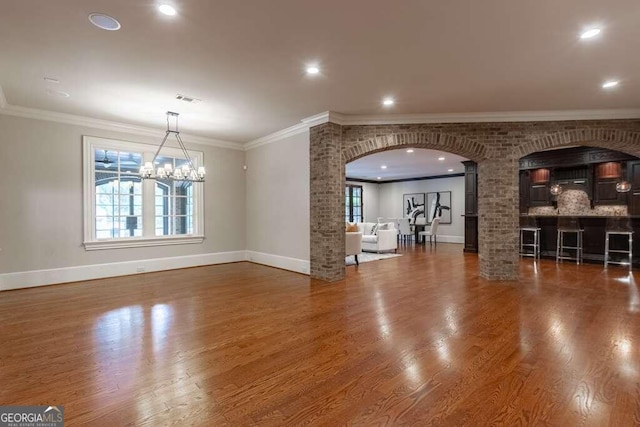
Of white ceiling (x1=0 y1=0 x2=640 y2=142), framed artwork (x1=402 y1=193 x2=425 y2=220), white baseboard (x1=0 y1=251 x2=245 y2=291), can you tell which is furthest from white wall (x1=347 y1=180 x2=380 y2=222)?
white ceiling (x1=0 y1=0 x2=640 y2=142)

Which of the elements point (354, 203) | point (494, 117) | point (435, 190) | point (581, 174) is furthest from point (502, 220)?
point (354, 203)

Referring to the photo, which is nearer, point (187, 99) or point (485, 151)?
point (187, 99)

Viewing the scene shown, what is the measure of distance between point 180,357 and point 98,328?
1.35m

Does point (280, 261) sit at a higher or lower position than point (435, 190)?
lower

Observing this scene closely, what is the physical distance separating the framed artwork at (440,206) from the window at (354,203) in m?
2.95

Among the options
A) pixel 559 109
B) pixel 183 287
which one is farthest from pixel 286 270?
pixel 559 109

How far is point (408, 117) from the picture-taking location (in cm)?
552

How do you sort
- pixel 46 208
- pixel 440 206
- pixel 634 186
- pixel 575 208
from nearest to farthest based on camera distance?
pixel 46 208 → pixel 634 186 → pixel 575 208 → pixel 440 206

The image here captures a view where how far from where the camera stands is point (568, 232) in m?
7.74

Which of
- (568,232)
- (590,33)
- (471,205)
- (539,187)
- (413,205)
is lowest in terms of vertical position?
(568,232)

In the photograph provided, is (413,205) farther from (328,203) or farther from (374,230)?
(328,203)

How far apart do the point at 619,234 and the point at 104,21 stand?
967 cm

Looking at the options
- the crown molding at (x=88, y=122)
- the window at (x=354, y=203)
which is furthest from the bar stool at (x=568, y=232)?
the crown molding at (x=88, y=122)

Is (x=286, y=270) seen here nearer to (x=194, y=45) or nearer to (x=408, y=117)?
(x=408, y=117)
